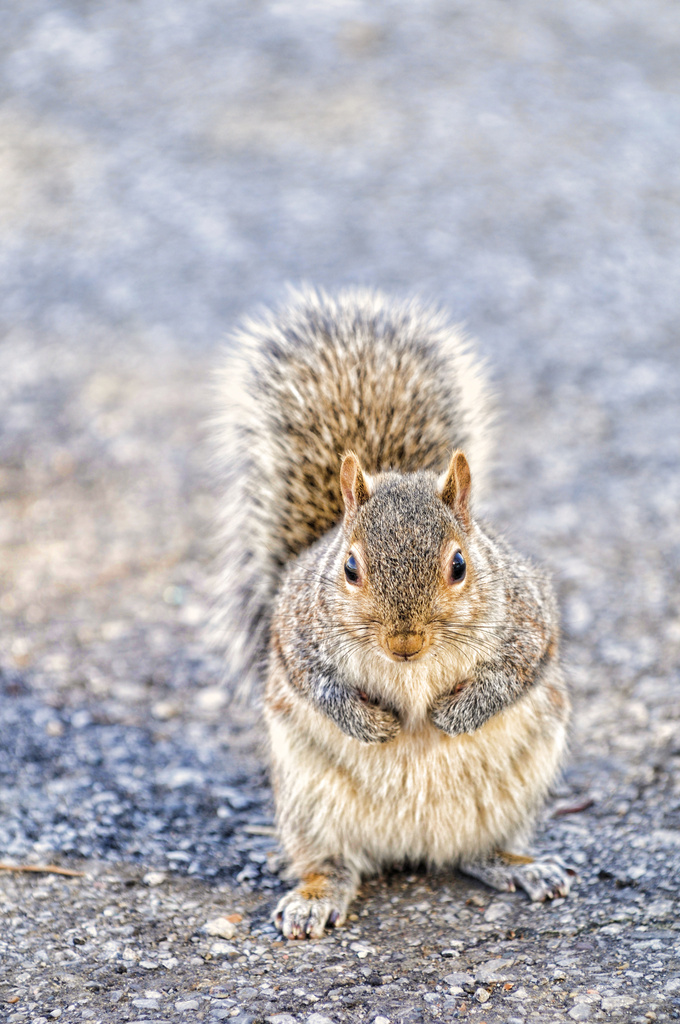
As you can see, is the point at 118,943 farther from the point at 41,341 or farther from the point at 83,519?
the point at 41,341

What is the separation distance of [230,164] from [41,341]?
1.94 metres

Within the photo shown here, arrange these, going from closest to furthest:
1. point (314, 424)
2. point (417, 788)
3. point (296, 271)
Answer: point (417, 788)
point (314, 424)
point (296, 271)

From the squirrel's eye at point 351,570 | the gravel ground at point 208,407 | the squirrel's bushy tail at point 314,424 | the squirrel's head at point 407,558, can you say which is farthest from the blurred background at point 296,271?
the squirrel's eye at point 351,570

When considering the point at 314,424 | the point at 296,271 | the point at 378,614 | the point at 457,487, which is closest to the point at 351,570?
the point at 378,614

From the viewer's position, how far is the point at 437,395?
2434mm

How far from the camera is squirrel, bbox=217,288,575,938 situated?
185 cm

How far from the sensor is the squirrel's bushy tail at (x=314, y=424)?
236 cm

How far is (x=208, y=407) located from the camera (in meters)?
4.36

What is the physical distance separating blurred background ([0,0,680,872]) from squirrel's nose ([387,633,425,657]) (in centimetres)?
82

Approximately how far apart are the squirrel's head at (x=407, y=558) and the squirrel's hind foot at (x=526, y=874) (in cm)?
69

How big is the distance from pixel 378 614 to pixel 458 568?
0.59ft

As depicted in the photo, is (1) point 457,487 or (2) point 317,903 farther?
(2) point 317,903

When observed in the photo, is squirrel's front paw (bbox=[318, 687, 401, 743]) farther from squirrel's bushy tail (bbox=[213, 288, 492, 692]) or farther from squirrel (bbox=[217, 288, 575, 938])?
squirrel's bushy tail (bbox=[213, 288, 492, 692])

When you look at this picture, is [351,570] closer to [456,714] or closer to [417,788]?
[456,714]
